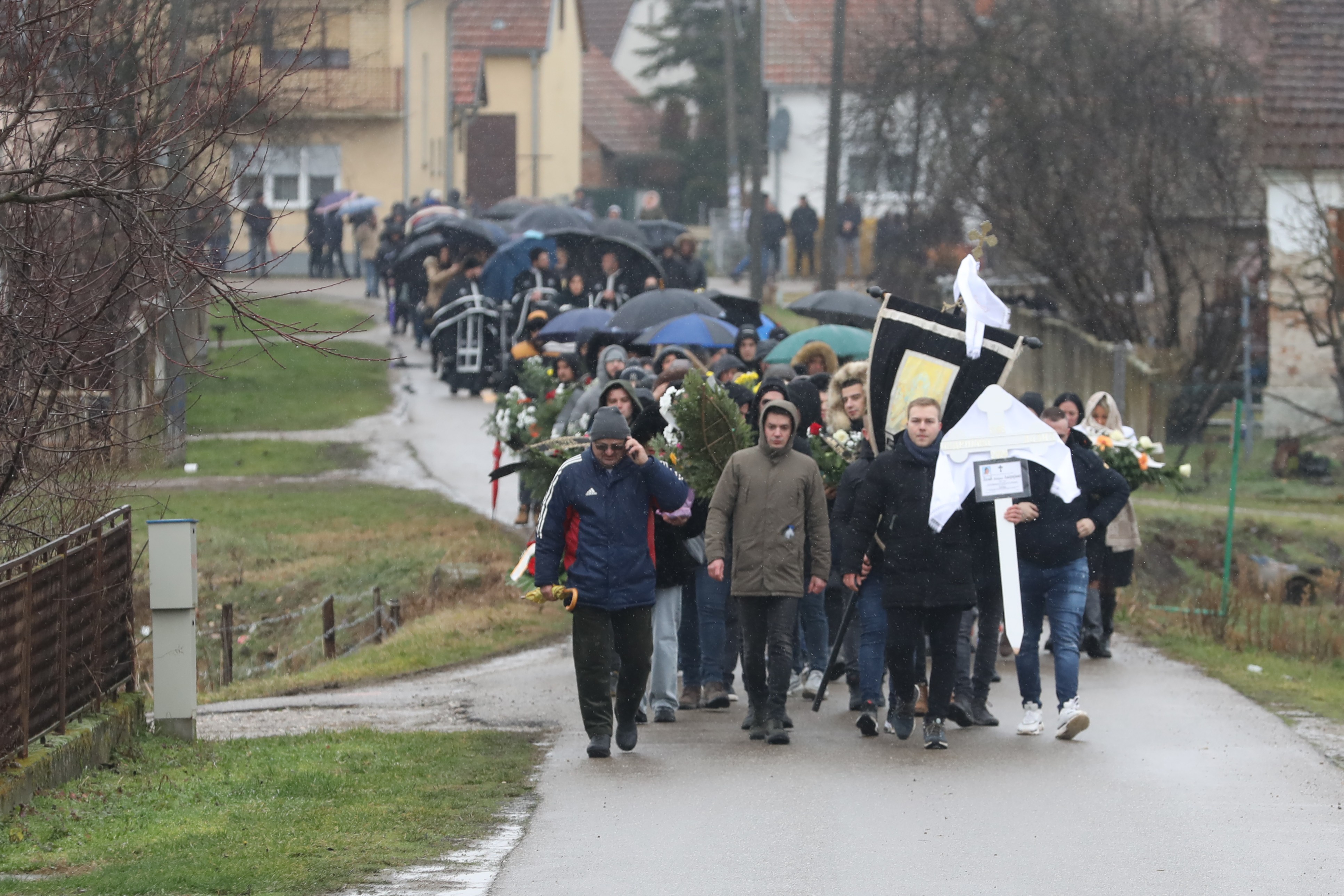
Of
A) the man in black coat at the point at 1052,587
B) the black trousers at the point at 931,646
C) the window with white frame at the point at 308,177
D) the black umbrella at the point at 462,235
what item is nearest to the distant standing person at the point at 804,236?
the window with white frame at the point at 308,177

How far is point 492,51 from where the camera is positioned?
62156 millimetres

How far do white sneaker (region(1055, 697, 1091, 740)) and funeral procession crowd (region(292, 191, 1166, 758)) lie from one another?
3 centimetres

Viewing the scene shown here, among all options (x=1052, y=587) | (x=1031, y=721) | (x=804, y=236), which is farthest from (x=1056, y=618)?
(x=804, y=236)

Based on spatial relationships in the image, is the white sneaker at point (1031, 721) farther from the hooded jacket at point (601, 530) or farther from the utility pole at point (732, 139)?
the utility pole at point (732, 139)

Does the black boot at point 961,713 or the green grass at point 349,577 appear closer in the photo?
the black boot at point 961,713

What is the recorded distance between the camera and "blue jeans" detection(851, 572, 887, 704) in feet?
37.1

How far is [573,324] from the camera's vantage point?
22016mm

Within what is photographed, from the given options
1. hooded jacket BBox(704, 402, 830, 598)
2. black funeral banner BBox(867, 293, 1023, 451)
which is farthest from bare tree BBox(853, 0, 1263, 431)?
hooded jacket BBox(704, 402, 830, 598)

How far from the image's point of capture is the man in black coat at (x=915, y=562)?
10.7 metres

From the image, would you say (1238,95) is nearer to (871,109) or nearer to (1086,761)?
(871,109)

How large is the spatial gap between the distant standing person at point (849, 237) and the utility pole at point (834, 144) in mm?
5069

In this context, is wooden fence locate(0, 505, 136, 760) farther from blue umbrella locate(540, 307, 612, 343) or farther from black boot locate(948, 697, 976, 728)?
blue umbrella locate(540, 307, 612, 343)

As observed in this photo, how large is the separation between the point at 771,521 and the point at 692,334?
7.27 metres

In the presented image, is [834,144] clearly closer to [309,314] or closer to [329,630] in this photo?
[309,314]
